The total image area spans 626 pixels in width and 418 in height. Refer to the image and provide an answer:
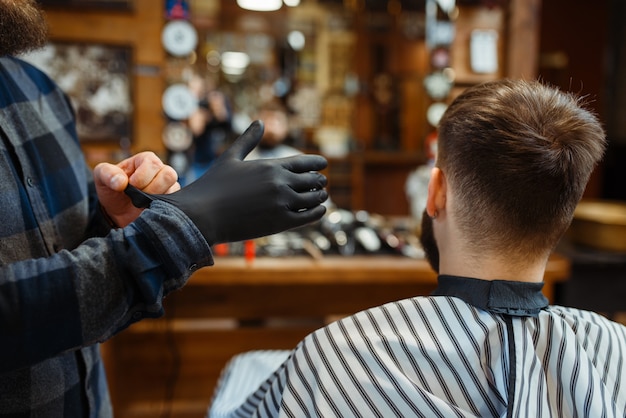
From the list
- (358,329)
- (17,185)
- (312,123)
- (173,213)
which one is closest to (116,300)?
(173,213)

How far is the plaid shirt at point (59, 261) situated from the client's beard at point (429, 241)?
0.69 meters

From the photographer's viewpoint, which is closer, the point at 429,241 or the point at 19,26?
the point at 19,26

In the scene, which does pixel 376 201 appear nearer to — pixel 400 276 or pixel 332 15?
pixel 332 15

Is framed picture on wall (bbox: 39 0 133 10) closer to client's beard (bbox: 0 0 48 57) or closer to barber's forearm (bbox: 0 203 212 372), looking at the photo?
client's beard (bbox: 0 0 48 57)

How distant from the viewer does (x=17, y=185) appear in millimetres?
1053

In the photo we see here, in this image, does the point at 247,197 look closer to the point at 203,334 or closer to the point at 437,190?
the point at 437,190

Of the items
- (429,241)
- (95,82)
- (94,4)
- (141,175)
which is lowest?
(429,241)

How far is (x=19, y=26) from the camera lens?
Answer: 100 centimetres

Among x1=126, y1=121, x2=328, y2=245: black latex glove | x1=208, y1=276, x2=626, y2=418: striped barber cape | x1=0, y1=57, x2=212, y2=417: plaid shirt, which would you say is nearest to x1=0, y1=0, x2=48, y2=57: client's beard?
x1=0, y1=57, x2=212, y2=417: plaid shirt

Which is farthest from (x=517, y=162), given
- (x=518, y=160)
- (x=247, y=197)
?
(x=247, y=197)

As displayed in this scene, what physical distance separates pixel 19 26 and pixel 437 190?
0.86m

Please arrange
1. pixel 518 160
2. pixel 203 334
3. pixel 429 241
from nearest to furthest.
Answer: pixel 518 160 → pixel 429 241 → pixel 203 334

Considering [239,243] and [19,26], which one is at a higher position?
[19,26]

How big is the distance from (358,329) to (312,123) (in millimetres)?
7533
